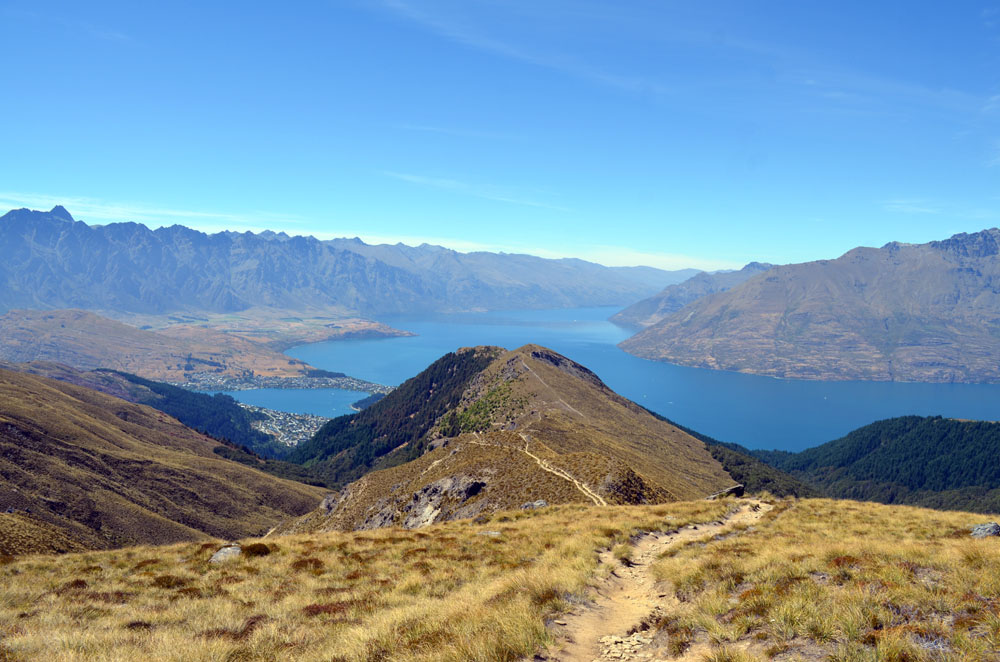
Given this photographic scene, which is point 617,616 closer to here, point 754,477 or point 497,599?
point 497,599

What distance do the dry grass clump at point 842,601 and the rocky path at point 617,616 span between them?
849 millimetres

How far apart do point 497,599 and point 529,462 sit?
152 feet

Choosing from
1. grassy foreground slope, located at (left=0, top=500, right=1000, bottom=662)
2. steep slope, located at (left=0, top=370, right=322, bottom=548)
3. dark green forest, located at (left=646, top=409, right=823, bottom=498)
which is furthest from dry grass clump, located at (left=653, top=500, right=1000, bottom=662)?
dark green forest, located at (left=646, top=409, right=823, bottom=498)

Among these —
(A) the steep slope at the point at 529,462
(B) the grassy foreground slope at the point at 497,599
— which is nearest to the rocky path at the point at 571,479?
(A) the steep slope at the point at 529,462

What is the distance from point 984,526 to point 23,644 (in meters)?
39.6

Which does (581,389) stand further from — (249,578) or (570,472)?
(249,578)

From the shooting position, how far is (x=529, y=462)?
61.3m

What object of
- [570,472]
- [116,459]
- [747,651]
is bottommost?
[116,459]

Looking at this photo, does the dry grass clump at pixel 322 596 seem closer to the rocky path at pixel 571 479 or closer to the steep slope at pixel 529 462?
the rocky path at pixel 571 479

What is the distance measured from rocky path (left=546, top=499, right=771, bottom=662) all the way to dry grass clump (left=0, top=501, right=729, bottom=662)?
690mm

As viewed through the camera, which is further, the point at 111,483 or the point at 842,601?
the point at 111,483

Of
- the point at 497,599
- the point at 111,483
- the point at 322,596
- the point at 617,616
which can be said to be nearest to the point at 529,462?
→ the point at 322,596

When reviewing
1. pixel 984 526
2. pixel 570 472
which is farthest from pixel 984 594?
pixel 570 472

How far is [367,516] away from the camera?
2719 inches
